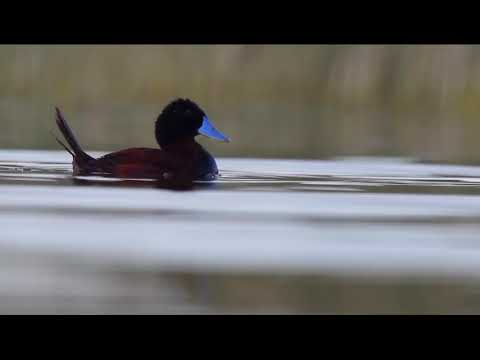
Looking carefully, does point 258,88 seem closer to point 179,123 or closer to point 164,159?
point 179,123

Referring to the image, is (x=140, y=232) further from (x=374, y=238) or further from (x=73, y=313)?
(x=73, y=313)

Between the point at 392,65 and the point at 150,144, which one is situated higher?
the point at 392,65

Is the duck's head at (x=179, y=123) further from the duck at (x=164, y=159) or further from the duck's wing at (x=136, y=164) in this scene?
the duck's wing at (x=136, y=164)

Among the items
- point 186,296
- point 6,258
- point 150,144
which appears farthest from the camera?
point 150,144

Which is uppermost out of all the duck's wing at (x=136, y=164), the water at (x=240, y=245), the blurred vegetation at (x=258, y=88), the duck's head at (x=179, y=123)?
the blurred vegetation at (x=258, y=88)

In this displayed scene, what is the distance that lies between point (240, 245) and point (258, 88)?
18.7m

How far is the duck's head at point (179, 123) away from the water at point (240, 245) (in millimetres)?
906

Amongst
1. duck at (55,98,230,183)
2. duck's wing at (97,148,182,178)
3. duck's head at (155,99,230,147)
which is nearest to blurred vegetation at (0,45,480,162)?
duck's head at (155,99,230,147)

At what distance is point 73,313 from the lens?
171 inches

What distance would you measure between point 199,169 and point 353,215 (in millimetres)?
→ 2533

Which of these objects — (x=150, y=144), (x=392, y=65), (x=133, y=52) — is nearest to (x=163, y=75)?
(x=133, y=52)

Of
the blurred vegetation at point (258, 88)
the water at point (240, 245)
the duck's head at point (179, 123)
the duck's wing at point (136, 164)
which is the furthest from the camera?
the blurred vegetation at point (258, 88)

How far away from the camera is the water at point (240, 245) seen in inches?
187

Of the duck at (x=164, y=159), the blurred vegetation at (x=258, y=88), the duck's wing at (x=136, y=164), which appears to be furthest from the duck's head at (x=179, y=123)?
the blurred vegetation at (x=258, y=88)
